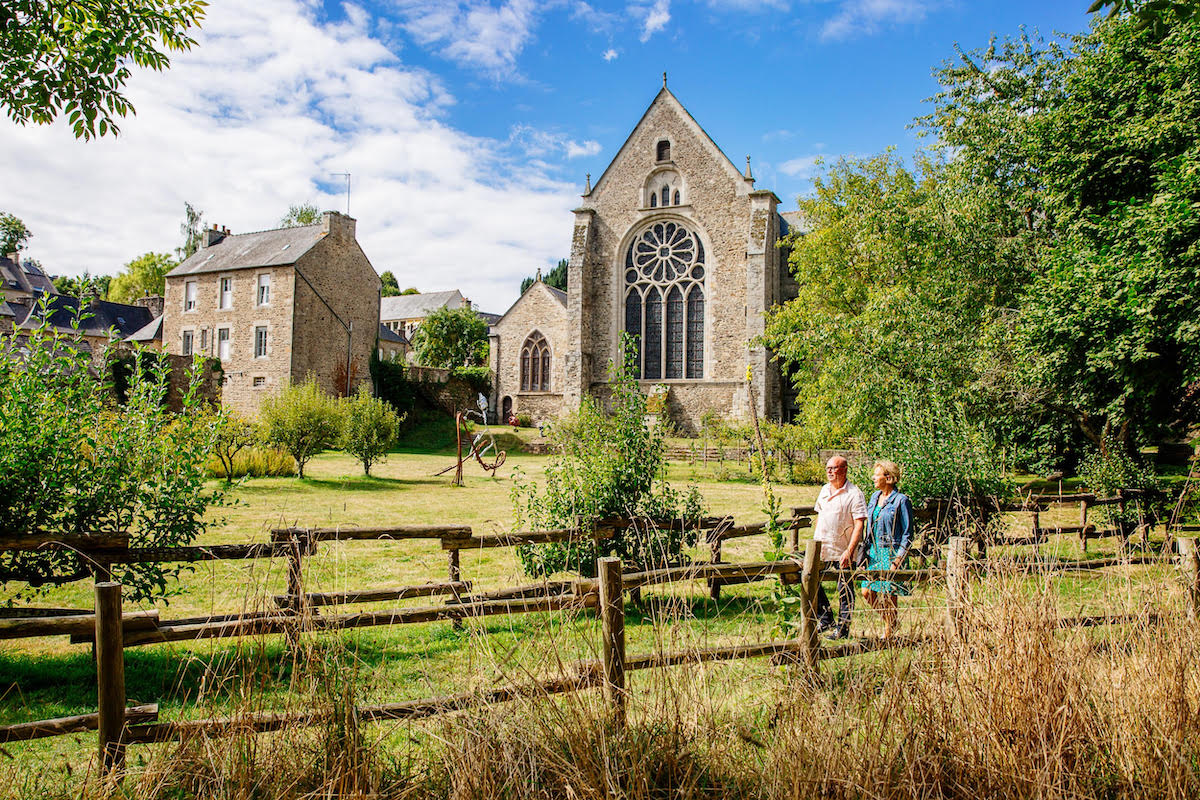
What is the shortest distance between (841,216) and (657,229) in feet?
31.7

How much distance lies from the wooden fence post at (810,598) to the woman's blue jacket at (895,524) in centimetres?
199

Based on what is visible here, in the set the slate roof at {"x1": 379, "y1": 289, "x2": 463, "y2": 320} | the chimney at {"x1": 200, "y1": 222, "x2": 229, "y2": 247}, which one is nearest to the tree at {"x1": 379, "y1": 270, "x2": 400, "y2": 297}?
the slate roof at {"x1": 379, "y1": 289, "x2": 463, "y2": 320}

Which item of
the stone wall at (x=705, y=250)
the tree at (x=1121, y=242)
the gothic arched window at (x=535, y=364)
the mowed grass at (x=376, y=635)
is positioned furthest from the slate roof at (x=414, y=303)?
the tree at (x=1121, y=242)

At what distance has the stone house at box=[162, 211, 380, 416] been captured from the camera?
3098cm

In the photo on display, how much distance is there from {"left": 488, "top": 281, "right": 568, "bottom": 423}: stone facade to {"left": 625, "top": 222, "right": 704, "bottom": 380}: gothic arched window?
4.71m

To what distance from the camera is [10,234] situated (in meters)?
56.2

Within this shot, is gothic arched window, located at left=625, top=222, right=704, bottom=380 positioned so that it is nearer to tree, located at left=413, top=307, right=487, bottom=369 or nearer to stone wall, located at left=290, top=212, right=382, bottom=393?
stone wall, located at left=290, top=212, right=382, bottom=393

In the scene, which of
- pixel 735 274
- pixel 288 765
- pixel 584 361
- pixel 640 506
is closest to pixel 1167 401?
pixel 640 506

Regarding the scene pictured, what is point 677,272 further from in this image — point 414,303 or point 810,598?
point 414,303

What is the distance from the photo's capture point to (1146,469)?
11812 mm

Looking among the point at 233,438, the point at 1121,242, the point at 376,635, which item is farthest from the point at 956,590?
the point at 233,438

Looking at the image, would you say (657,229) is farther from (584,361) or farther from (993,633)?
(993,633)

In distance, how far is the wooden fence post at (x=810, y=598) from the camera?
150 inches

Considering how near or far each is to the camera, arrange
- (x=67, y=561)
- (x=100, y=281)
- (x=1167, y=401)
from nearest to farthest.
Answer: (x=67, y=561) < (x=1167, y=401) < (x=100, y=281)
